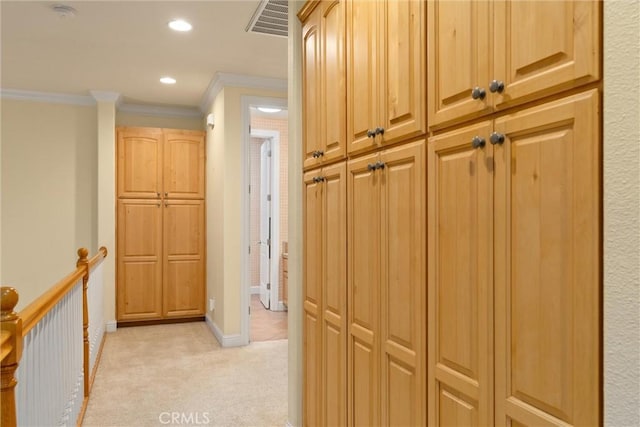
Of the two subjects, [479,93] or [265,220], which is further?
[265,220]

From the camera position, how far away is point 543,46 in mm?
959

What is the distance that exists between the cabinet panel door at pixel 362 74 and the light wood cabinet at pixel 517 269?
406 millimetres

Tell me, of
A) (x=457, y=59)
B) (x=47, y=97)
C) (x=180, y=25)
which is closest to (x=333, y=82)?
(x=457, y=59)

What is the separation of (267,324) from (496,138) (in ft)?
15.0

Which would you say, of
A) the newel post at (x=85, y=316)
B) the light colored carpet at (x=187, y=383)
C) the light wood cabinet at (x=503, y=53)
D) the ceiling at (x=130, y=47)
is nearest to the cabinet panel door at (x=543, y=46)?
the light wood cabinet at (x=503, y=53)

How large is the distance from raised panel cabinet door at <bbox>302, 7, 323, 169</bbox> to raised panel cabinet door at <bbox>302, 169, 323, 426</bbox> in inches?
4.7

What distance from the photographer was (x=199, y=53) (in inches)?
146

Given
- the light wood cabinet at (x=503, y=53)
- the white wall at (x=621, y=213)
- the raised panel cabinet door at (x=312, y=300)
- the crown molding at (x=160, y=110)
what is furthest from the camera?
the crown molding at (x=160, y=110)

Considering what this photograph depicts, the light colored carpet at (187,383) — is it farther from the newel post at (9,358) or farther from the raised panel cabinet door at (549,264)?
the raised panel cabinet door at (549,264)

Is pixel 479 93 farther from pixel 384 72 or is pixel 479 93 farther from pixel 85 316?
pixel 85 316

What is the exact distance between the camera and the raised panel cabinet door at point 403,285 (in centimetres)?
138

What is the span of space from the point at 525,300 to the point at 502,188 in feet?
0.87

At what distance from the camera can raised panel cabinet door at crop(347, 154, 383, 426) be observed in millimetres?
1642

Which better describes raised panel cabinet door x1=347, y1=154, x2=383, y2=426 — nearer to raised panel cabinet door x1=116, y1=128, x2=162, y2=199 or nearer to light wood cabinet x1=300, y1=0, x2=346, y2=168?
light wood cabinet x1=300, y1=0, x2=346, y2=168
